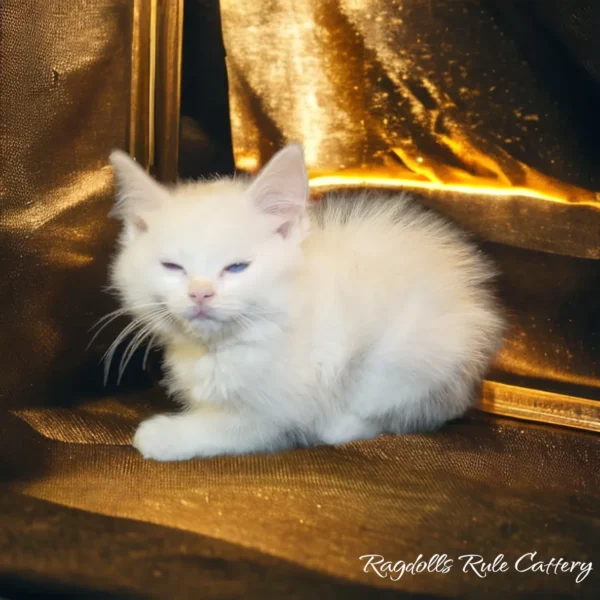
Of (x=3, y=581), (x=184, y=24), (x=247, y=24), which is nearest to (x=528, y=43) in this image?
(x=247, y=24)

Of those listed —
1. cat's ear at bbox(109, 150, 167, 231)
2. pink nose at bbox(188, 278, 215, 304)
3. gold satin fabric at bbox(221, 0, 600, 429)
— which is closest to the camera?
pink nose at bbox(188, 278, 215, 304)

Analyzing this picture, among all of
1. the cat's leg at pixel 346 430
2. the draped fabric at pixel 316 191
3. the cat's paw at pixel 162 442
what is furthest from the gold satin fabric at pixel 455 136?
the cat's paw at pixel 162 442

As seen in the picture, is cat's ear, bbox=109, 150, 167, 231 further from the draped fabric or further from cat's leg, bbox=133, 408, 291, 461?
cat's leg, bbox=133, 408, 291, 461

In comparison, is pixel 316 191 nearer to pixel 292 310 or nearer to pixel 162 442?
pixel 292 310

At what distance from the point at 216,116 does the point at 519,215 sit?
0.76 m

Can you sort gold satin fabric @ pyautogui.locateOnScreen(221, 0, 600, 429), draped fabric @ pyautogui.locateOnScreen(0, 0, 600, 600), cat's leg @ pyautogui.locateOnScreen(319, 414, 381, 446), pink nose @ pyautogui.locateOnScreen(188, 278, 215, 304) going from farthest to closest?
gold satin fabric @ pyautogui.locateOnScreen(221, 0, 600, 429) < cat's leg @ pyautogui.locateOnScreen(319, 414, 381, 446) < pink nose @ pyautogui.locateOnScreen(188, 278, 215, 304) < draped fabric @ pyautogui.locateOnScreen(0, 0, 600, 600)

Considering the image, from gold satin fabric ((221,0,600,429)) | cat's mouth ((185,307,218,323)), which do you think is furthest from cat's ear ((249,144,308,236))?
gold satin fabric ((221,0,600,429))

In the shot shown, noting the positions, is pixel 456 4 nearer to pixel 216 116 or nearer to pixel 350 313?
pixel 216 116

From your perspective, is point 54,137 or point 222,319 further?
point 54,137

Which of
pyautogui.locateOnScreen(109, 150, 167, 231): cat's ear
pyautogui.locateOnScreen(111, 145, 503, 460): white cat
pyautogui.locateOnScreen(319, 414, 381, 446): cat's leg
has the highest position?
pyautogui.locateOnScreen(109, 150, 167, 231): cat's ear

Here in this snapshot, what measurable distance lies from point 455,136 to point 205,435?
0.91 meters

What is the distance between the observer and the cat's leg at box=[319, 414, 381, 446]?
1.30m

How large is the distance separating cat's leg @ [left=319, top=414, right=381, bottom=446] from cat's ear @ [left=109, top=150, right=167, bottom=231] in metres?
0.53

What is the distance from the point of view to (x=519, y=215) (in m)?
1.51
